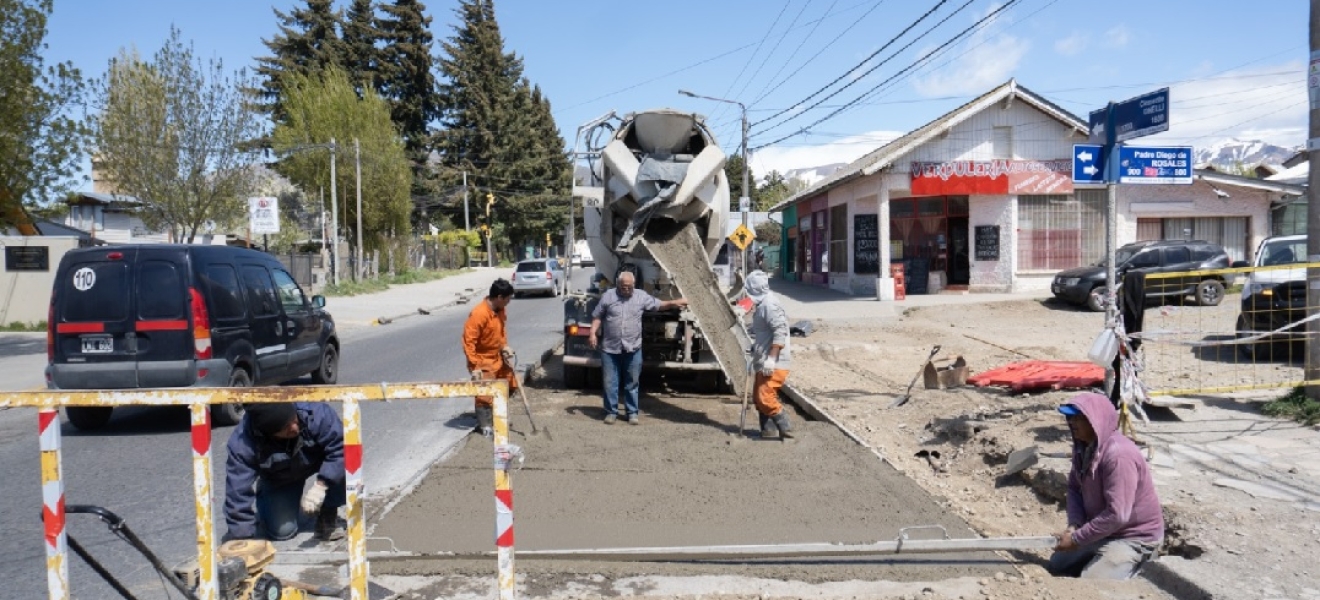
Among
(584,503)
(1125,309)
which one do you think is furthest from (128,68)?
(1125,309)

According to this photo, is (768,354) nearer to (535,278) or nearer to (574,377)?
(574,377)

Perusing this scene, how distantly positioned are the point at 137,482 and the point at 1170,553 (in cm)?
744

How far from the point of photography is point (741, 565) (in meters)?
5.22

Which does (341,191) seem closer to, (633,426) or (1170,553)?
(633,426)

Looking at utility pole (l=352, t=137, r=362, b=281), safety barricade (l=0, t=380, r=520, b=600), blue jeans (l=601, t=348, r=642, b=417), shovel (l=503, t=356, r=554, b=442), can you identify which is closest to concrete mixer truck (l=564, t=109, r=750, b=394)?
blue jeans (l=601, t=348, r=642, b=417)

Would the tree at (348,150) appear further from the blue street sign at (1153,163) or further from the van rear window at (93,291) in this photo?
the blue street sign at (1153,163)

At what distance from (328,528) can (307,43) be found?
179 ft

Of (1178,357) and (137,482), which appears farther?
(1178,357)

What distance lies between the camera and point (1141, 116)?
757 cm

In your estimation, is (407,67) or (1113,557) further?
(407,67)

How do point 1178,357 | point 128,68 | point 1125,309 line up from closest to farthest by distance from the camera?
point 1125,309, point 1178,357, point 128,68

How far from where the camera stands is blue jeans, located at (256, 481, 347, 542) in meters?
5.46

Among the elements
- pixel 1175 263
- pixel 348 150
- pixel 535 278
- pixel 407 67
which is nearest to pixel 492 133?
pixel 407 67

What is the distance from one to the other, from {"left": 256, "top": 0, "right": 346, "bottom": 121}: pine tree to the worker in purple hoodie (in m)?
54.5
